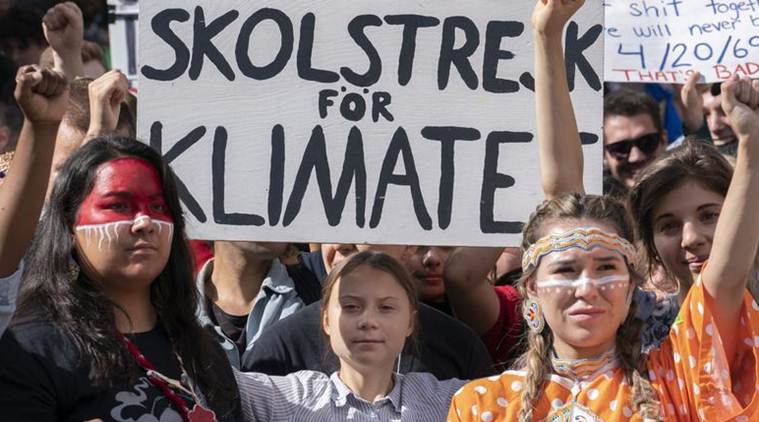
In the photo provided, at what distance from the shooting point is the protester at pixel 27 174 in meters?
2.85

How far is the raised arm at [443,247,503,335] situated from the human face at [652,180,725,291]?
588mm

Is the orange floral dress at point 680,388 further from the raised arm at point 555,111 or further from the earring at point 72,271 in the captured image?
the earring at point 72,271

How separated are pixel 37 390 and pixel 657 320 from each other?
171 cm

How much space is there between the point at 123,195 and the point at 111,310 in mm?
292

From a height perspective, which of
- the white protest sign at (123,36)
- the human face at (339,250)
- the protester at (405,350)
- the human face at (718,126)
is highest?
the white protest sign at (123,36)

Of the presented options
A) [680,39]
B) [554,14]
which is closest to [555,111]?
[554,14]

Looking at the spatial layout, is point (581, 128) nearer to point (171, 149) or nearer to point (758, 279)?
point (758, 279)

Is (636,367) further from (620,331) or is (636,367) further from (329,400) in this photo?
(329,400)

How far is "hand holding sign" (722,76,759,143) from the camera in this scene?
3109 millimetres

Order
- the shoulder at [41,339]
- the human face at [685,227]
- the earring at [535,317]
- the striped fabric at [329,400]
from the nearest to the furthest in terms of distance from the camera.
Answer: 1. the shoulder at [41,339]
2. the earring at [535,317]
3. the striped fabric at [329,400]
4. the human face at [685,227]

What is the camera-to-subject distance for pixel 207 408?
3.17 m

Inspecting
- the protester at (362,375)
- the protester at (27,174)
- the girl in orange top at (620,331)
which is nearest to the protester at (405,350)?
the protester at (362,375)

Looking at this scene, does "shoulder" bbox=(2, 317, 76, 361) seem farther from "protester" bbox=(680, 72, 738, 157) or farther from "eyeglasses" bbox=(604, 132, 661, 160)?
"eyeglasses" bbox=(604, 132, 661, 160)

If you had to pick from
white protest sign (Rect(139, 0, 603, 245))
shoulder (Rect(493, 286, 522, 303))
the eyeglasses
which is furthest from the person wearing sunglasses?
white protest sign (Rect(139, 0, 603, 245))
